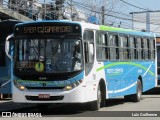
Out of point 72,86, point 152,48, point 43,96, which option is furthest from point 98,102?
point 152,48

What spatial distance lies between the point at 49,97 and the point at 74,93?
2.53 ft

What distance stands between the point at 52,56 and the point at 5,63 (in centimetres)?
656

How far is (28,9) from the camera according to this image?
108 ft

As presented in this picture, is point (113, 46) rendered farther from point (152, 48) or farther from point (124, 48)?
point (152, 48)

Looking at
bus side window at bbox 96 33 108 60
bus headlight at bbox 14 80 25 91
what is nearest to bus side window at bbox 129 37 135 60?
bus side window at bbox 96 33 108 60

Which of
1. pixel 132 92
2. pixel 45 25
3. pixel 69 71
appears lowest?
pixel 132 92

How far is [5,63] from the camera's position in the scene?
70.3 ft

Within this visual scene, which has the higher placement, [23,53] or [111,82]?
[23,53]

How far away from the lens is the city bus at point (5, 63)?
817 inches

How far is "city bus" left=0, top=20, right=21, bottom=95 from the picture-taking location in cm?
2075

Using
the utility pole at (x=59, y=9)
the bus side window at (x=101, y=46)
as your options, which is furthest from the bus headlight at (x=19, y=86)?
the utility pole at (x=59, y=9)

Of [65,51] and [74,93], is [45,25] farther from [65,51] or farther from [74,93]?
[74,93]

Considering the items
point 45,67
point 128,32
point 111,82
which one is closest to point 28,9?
point 128,32

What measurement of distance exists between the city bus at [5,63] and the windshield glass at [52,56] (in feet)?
17.4
